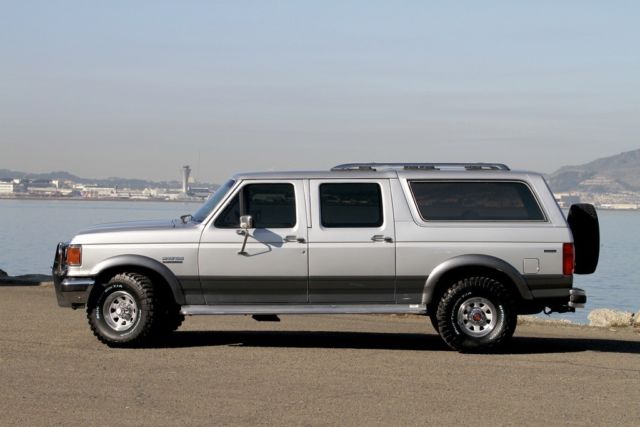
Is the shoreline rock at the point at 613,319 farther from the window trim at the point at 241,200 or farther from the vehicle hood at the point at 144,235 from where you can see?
the vehicle hood at the point at 144,235

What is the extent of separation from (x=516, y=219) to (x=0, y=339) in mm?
5621

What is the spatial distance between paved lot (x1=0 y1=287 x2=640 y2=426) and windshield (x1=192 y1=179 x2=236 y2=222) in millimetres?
1358

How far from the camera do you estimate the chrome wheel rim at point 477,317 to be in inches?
488

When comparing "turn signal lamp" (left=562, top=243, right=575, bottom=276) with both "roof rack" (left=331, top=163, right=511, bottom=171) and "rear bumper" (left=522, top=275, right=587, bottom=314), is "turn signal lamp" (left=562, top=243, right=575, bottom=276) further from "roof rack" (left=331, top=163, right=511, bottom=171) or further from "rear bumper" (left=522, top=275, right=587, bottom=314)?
"roof rack" (left=331, top=163, right=511, bottom=171)

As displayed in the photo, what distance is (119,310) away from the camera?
12.5 meters

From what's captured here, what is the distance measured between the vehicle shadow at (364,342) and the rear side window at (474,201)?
1.41 metres

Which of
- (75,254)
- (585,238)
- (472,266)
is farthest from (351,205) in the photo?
(75,254)

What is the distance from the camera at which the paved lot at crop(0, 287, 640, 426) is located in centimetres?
873

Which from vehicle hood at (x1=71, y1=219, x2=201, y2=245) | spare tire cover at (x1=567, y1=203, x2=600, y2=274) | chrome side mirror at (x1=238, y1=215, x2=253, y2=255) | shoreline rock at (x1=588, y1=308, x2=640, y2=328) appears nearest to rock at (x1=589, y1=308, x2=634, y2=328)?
shoreline rock at (x1=588, y1=308, x2=640, y2=328)

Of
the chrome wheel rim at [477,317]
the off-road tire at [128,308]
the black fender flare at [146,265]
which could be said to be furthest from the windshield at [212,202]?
the chrome wheel rim at [477,317]

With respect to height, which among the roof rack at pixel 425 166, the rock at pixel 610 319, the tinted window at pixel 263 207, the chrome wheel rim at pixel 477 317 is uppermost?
the roof rack at pixel 425 166

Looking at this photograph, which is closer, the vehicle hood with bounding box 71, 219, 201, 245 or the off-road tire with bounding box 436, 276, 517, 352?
the off-road tire with bounding box 436, 276, 517, 352

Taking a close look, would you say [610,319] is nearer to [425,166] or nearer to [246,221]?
[425,166]

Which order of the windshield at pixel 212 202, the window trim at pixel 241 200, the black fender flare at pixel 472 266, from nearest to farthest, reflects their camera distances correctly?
the black fender flare at pixel 472 266
the window trim at pixel 241 200
the windshield at pixel 212 202
